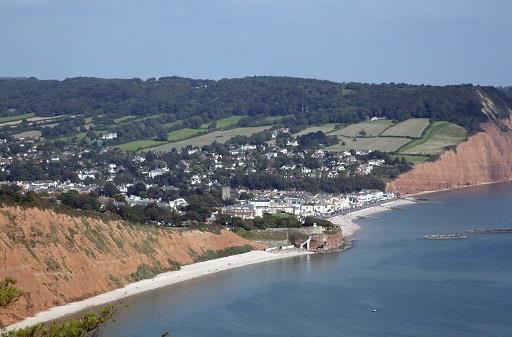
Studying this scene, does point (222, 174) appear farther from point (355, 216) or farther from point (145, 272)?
point (145, 272)

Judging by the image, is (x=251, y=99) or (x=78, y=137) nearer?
(x=78, y=137)

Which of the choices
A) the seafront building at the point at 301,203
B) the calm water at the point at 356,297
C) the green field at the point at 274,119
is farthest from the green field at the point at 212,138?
the calm water at the point at 356,297

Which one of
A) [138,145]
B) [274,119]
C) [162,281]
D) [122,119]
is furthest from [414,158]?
[162,281]

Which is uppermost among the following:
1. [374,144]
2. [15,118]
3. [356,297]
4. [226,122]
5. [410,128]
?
[15,118]

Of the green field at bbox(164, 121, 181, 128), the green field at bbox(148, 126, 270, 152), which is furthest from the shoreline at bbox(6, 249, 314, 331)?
the green field at bbox(164, 121, 181, 128)

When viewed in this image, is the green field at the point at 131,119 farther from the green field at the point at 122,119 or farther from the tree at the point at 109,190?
the tree at the point at 109,190

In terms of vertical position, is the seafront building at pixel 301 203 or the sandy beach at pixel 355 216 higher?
the seafront building at pixel 301 203
